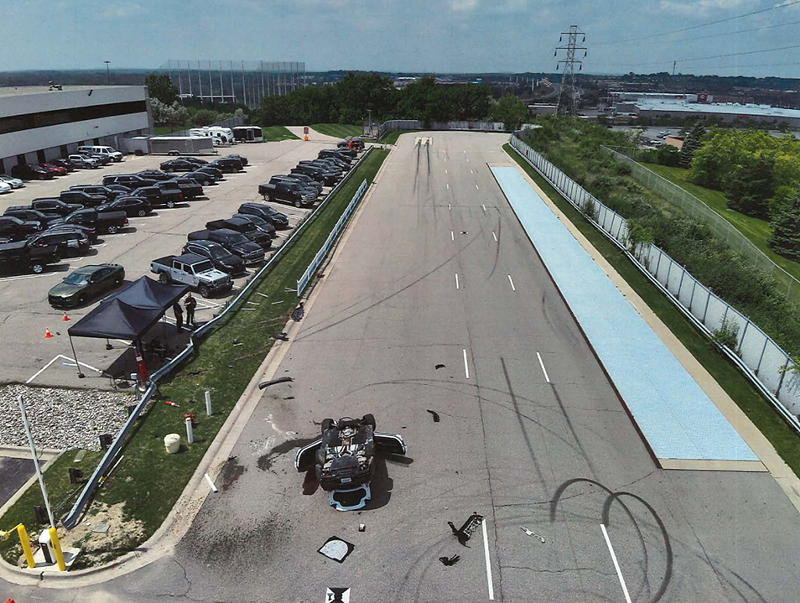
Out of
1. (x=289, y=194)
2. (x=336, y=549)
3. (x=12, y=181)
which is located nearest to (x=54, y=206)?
(x=12, y=181)

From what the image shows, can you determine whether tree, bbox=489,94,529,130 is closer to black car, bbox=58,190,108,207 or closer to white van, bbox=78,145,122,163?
white van, bbox=78,145,122,163

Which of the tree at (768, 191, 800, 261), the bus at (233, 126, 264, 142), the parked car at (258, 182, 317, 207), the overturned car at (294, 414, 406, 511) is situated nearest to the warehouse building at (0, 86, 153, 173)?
the bus at (233, 126, 264, 142)

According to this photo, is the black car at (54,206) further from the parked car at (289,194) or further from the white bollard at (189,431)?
the white bollard at (189,431)

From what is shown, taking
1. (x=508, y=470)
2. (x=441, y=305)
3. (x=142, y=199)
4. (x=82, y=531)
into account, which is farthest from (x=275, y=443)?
(x=142, y=199)

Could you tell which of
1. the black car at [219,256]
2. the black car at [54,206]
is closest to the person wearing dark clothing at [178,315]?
the black car at [219,256]

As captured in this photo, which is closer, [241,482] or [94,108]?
[241,482]

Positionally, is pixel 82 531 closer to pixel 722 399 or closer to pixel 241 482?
pixel 241 482

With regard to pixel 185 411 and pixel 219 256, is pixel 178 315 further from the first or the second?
pixel 219 256
